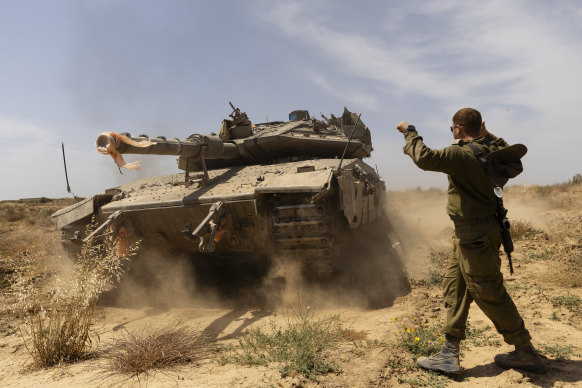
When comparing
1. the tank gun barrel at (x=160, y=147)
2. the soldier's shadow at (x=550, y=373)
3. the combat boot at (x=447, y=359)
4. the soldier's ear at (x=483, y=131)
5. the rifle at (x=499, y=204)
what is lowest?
the soldier's shadow at (x=550, y=373)

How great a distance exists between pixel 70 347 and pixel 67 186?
309 centimetres

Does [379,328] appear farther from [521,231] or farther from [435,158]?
[521,231]

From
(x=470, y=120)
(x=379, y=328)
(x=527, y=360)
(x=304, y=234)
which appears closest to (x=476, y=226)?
(x=470, y=120)

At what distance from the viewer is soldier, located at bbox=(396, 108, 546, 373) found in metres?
3.03

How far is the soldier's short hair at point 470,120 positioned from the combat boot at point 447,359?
1656mm

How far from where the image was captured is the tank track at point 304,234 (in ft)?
17.3

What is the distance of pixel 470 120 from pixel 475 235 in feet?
3.00

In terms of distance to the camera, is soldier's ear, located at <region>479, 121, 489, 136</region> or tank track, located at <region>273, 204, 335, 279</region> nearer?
soldier's ear, located at <region>479, 121, 489, 136</region>

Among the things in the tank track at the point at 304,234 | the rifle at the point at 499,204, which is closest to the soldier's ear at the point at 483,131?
the rifle at the point at 499,204

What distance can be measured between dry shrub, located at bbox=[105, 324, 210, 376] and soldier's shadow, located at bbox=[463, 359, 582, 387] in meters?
2.49

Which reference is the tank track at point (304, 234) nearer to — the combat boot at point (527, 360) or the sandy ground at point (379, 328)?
the sandy ground at point (379, 328)

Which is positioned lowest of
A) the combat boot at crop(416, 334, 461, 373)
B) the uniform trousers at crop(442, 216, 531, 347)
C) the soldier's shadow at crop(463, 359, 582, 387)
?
the soldier's shadow at crop(463, 359, 582, 387)

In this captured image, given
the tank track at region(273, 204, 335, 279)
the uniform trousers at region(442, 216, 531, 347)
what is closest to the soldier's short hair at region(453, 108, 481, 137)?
the uniform trousers at region(442, 216, 531, 347)

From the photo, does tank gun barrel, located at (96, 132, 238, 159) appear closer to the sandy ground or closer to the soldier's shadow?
the sandy ground
